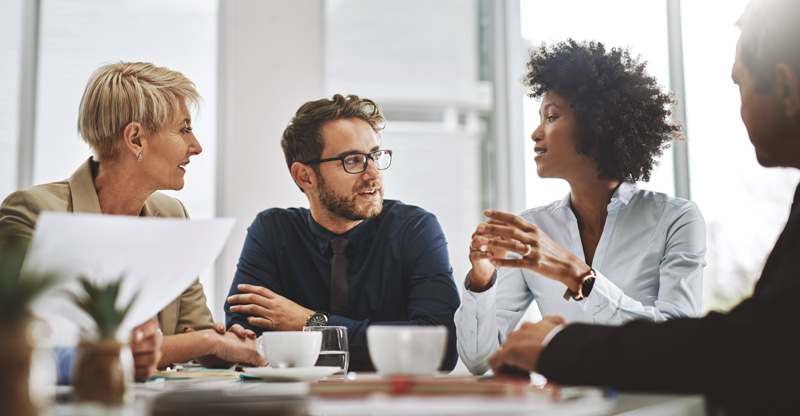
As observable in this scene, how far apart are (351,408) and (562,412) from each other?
0.22m

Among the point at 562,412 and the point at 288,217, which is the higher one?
the point at 288,217

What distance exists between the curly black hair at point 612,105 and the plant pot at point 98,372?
1741 millimetres

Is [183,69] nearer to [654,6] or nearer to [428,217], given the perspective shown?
[428,217]

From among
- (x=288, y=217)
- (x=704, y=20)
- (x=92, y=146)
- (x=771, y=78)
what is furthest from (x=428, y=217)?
(x=704, y=20)

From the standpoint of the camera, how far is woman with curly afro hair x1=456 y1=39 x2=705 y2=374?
1760mm

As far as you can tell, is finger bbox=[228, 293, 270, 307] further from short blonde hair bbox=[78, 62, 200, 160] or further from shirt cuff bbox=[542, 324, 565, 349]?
shirt cuff bbox=[542, 324, 565, 349]

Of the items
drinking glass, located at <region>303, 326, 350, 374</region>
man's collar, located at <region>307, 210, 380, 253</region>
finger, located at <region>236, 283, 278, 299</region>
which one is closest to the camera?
drinking glass, located at <region>303, 326, 350, 374</region>

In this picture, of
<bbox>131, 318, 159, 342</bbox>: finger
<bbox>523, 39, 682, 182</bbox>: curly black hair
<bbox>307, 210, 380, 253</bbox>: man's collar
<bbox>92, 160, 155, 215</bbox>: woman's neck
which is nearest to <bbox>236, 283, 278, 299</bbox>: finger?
<bbox>307, 210, 380, 253</bbox>: man's collar

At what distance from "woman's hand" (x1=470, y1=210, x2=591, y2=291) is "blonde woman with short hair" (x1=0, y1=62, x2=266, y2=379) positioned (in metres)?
1.03

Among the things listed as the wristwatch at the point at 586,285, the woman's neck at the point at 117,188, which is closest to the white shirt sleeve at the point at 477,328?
the wristwatch at the point at 586,285

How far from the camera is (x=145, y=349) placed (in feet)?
3.78

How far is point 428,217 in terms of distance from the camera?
2.41 meters

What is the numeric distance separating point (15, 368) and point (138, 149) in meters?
1.78

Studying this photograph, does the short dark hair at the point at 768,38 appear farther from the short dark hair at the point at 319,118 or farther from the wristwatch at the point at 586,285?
the short dark hair at the point at 319,118
